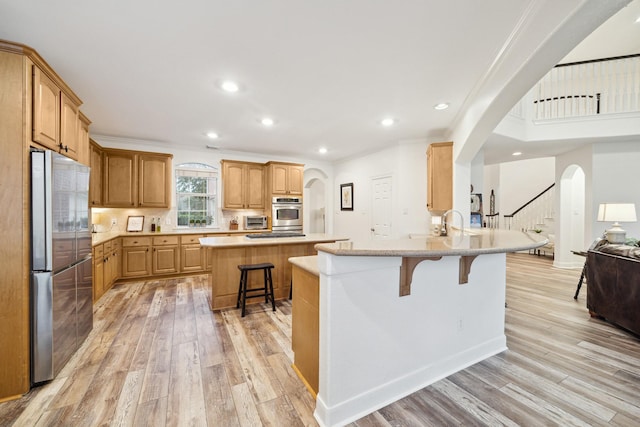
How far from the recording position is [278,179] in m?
5.85

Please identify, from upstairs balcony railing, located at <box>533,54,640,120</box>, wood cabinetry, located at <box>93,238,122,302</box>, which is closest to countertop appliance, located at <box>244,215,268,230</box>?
wood cabinetry, located at <box>93,238,122,302</box>

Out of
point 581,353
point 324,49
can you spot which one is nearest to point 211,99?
point 324,49

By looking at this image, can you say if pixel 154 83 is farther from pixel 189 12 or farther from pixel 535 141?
pixel 535 141

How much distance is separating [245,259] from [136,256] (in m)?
2.45

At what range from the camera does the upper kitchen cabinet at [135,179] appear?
15.1 ft

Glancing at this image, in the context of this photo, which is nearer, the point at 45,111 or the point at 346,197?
the point at 45,111

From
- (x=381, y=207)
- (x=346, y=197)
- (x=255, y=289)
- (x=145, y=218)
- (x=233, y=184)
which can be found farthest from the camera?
(x=346, y=197)

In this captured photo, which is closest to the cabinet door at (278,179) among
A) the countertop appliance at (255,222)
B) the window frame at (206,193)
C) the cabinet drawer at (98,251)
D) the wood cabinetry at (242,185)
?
the wood cabinetry at (242,185)

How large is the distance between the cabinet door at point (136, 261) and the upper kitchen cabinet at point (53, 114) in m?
2.28

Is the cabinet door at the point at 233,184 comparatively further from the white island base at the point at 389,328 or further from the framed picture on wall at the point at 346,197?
the white island base at the point at 389,328

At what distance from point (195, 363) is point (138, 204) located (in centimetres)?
379

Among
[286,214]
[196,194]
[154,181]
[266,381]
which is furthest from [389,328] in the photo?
[196,194]

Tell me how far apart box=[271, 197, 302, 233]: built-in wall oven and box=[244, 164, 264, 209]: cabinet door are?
374 mm

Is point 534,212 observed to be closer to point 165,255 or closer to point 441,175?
point 441,175
